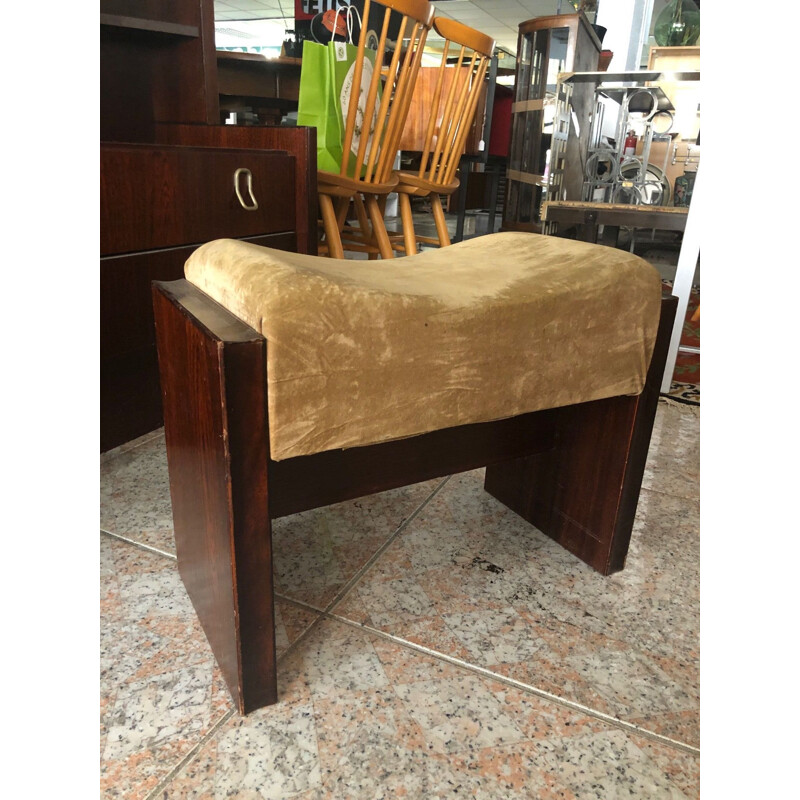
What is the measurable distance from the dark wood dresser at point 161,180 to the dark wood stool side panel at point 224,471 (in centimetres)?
50

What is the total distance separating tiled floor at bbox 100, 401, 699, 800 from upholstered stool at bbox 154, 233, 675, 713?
2.5 inches

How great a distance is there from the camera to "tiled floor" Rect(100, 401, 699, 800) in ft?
2.10

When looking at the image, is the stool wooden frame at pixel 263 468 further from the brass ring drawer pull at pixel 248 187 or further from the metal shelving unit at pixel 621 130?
the metal shelving unit at pixel 621 130

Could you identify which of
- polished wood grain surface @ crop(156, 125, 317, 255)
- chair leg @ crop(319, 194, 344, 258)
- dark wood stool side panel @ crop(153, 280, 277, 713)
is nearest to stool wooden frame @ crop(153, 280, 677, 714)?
dark wood stool side panel @ crop(153, 280, 277, 713)

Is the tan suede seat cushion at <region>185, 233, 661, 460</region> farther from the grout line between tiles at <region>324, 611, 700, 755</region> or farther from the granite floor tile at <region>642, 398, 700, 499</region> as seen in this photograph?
the granite floor tile at <region>642, 398, 700, 499</region>

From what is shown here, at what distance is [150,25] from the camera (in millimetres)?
1532

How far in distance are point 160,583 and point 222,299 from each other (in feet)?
1.62

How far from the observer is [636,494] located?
3.14 feet

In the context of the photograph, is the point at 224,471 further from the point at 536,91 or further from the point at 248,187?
the point at 536,91

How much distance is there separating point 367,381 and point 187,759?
43cm

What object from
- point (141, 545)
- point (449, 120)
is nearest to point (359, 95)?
point (449, 120)

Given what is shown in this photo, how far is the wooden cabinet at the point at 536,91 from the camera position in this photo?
11.3ft

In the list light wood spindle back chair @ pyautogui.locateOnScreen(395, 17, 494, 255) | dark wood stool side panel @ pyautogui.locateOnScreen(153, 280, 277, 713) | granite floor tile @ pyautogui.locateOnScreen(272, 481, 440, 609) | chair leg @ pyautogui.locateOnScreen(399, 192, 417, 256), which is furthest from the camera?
chair leg @ pyautogui.locateOnScreen(399, 192, 417, 256)

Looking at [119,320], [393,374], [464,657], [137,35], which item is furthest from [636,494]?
[137,35]
